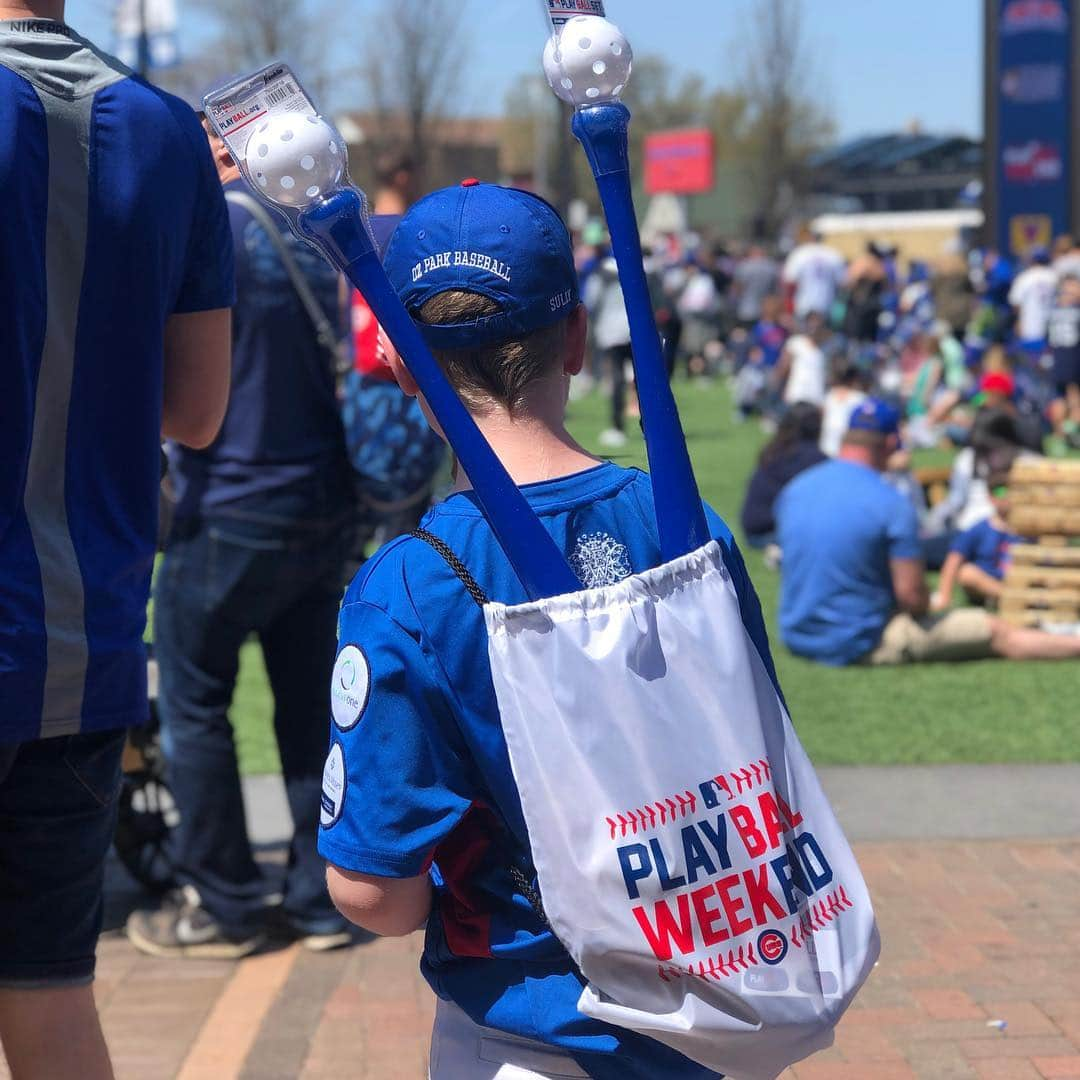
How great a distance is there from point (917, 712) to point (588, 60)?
18.0ft

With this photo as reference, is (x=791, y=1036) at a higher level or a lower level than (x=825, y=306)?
higher

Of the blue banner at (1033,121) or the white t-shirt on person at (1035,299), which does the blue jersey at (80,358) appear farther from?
the blue banner at (1033,121)

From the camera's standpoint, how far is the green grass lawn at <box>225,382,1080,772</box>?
6410mm

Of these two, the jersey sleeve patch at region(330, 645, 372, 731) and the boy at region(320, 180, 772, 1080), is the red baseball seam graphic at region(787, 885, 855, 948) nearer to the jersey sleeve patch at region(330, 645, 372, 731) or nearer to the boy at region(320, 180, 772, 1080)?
the boy at region(320, 180, 772, 1080)

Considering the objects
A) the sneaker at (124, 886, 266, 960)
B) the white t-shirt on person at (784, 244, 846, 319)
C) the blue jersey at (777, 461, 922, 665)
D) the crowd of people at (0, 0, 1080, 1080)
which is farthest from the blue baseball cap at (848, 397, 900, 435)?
the white t-shirt on person at (784, 244, 846, 319)

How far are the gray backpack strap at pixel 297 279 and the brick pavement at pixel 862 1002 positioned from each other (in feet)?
5.16

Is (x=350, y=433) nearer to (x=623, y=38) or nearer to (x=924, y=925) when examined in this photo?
(x=924, y=925)

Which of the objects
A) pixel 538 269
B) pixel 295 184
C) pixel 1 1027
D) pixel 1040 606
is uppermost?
pixel 295 184

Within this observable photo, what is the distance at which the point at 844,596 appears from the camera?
7852 mm

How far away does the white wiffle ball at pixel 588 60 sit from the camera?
1.92 m

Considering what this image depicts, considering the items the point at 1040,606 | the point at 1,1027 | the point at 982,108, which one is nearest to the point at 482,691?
the point at 1,1027

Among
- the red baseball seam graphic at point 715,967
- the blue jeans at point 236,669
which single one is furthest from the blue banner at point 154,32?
the red baseball seam graphic at point 715,967

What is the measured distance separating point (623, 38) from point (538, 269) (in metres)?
0.28

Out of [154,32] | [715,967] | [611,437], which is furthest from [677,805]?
[611,437]
